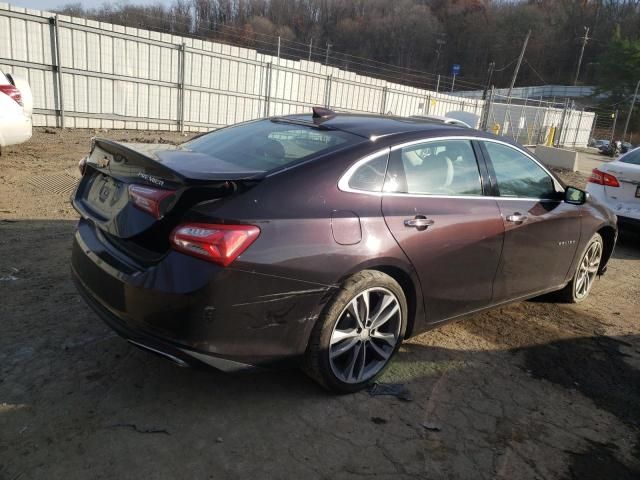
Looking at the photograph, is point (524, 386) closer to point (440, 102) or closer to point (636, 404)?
point (636, 404)

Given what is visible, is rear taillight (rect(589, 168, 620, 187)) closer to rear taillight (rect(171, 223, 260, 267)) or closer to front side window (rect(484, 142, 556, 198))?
front side window (rect(484, 142, 556, 198))

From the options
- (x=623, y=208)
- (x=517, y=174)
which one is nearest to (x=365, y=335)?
(x=517, y=174)

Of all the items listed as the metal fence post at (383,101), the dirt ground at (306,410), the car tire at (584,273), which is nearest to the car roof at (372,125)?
the dirt ground at (306,410)

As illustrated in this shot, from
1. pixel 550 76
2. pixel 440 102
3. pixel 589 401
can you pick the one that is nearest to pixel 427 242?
pixel 589 401

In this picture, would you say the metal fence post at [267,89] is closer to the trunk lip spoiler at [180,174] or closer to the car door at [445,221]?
the car door at [445,221]

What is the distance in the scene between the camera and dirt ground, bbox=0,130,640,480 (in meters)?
2.32

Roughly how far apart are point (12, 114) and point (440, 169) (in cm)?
680

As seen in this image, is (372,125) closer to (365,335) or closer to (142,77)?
(365,335)

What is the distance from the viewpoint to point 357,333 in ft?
9.58

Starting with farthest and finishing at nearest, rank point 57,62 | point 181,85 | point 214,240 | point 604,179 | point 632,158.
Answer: point 181,85 → point 57,62 → point 632,158 → point 604,179 → point 214,240

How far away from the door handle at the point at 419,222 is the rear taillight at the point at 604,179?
17.1 feet

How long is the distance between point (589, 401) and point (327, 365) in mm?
1690

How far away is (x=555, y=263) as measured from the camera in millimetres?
4215

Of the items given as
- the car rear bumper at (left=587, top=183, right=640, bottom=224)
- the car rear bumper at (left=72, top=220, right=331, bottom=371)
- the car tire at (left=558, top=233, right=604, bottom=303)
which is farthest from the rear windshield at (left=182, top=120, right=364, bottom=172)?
the car rear bumper at (left=587, top=183, right=640, bottom=224)
